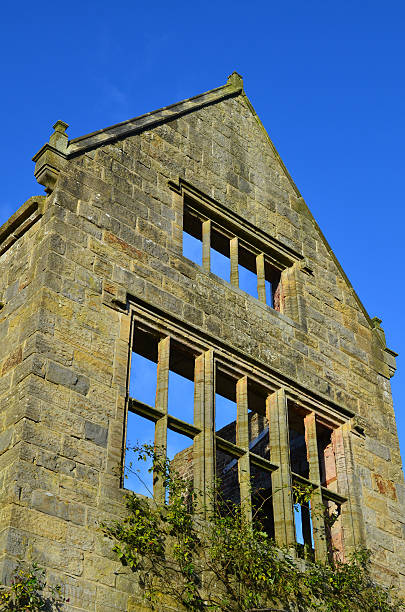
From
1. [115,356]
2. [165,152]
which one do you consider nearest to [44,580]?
[115,356]

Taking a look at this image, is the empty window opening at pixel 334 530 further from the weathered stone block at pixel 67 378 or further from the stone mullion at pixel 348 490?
the weathered stone block at pixel 67 378

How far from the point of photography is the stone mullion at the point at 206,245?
35.2 feet

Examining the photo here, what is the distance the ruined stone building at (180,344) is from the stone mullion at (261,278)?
0.02 meters

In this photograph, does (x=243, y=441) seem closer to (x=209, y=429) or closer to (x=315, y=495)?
(x=209, y=429)

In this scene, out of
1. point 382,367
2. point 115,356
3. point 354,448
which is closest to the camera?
point 115,356

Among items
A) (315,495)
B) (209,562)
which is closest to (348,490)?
(315,495)

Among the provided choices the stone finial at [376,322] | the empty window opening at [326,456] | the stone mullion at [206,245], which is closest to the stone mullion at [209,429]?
the stone mullion at [206,245]

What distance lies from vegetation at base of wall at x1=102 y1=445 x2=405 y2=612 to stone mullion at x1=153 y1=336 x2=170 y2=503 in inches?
3.4

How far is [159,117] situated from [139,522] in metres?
5.43

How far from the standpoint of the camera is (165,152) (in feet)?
36.6

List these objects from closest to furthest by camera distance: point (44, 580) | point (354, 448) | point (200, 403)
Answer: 1. point (44, 580)
2. point (200, 403)
3. point (354, 448)

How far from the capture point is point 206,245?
11008 mm

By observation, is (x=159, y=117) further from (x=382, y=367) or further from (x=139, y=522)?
(x=139, y=522)

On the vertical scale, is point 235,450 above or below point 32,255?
below
